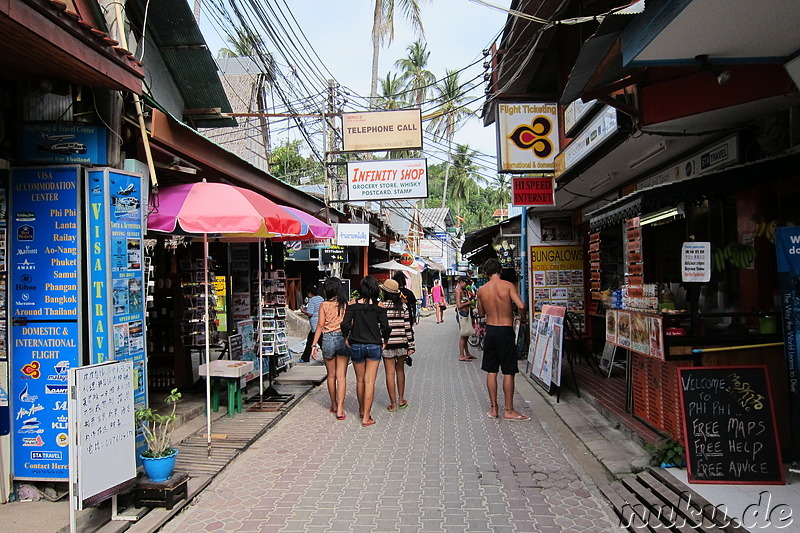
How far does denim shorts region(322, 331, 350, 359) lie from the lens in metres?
7.66

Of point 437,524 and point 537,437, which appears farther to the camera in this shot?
point 537,437

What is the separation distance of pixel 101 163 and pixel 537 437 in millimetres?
5344

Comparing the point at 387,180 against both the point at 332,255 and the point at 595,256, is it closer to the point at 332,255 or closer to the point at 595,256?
the point at 332,255

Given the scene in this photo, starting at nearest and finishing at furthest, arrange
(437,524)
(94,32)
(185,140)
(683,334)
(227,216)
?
(94,32) → (437,524) → (683,334) → (227,216) → (185,140)

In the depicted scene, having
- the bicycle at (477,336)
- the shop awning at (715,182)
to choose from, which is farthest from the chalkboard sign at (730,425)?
the bicycle at (477,336)

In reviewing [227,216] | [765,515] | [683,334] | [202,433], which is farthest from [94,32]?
[765,515]

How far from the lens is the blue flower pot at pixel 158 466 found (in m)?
4.63

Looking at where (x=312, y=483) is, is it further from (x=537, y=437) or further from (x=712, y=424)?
(x=712, y=424)

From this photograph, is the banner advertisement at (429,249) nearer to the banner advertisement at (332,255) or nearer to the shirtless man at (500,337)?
the banner advertisement at (332,255)

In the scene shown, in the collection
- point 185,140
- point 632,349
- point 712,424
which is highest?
point 185,140

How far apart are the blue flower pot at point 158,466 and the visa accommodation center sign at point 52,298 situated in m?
0.61

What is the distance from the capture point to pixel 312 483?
5.30 meters

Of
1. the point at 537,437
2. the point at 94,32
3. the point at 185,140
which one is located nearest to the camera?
the point at 94,32

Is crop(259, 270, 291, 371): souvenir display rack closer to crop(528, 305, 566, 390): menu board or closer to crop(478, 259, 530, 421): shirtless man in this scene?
crop(478, 259, 530, 421): shirtless man
